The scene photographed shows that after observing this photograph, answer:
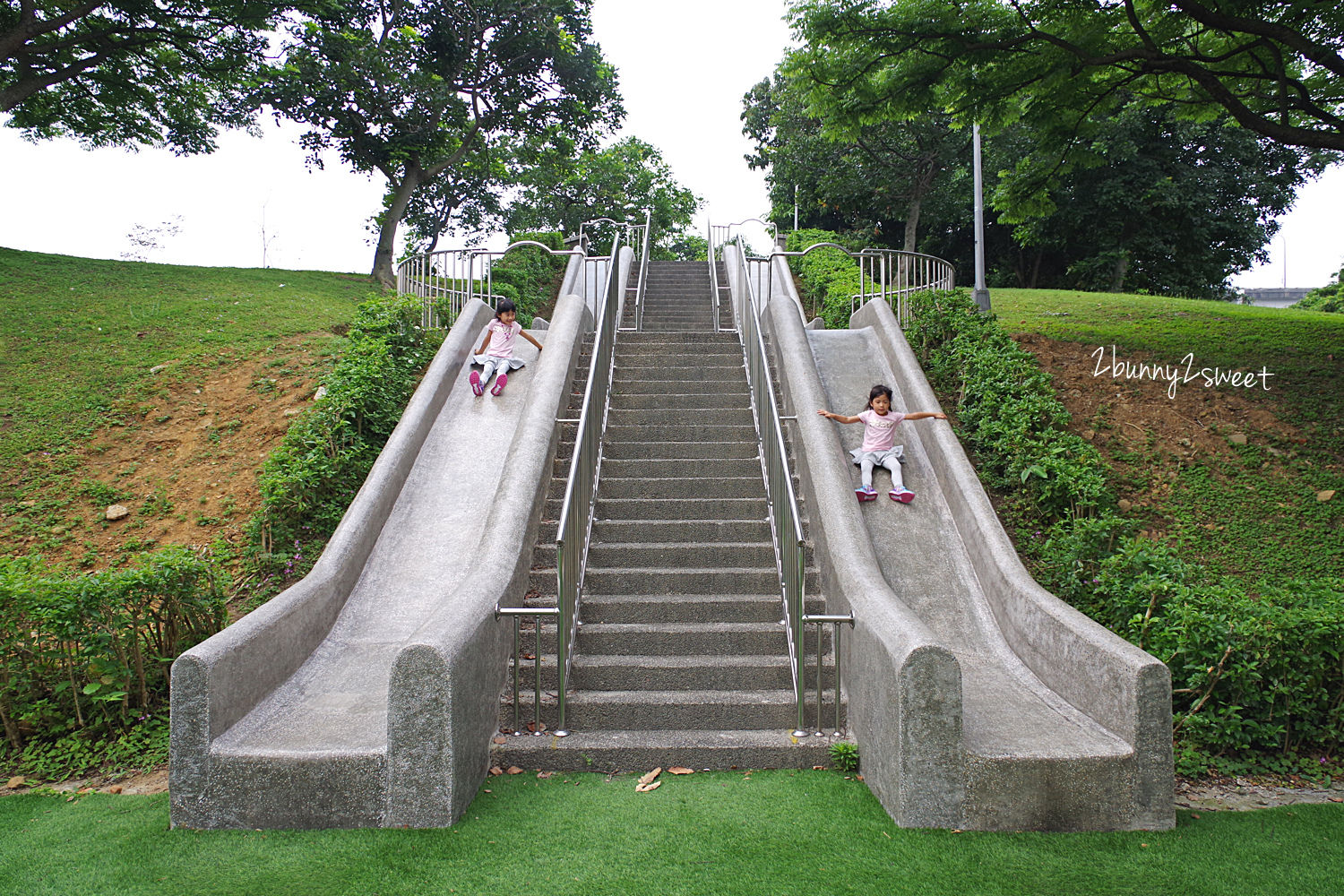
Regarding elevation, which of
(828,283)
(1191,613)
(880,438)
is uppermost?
(828,283)

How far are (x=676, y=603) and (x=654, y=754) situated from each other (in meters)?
1.17

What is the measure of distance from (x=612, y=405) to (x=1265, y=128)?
24.4 ft

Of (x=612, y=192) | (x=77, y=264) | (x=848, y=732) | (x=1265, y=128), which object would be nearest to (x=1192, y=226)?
(x=1265, y=128)

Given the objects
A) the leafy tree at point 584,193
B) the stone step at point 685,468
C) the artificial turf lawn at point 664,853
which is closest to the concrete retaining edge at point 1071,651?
the artificial turf lawn at point 664,853

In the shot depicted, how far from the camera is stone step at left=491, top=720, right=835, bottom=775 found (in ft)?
13.7

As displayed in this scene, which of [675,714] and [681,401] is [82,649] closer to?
[675,714]

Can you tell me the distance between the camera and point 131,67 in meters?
16.6

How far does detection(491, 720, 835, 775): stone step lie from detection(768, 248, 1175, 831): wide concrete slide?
1.28 ft

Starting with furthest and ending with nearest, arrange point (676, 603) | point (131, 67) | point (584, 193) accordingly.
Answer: point (584, 193) → point (131, 67) → point (676, 603)

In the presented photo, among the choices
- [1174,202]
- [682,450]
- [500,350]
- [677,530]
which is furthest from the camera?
[1174,202]

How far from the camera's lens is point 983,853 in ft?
11.1

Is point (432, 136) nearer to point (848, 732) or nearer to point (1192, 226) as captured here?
point (848, 732)

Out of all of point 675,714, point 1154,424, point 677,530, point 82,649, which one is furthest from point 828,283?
point 82,649

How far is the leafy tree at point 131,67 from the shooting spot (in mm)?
14445
